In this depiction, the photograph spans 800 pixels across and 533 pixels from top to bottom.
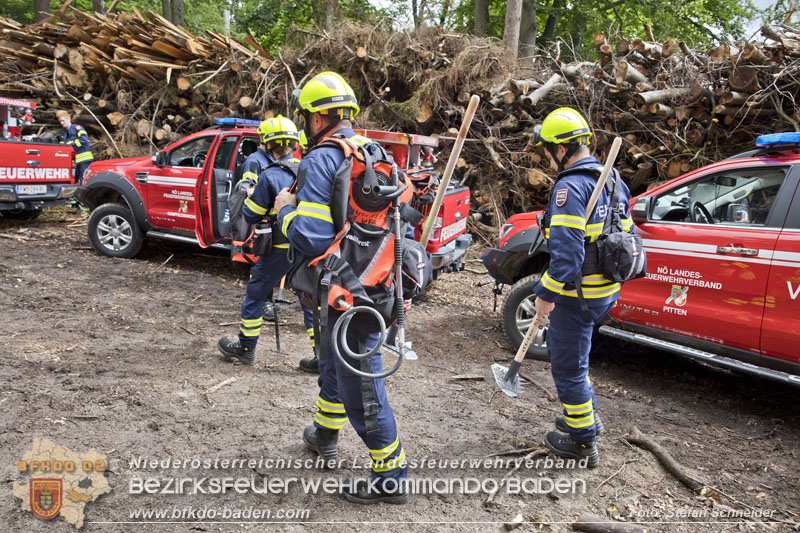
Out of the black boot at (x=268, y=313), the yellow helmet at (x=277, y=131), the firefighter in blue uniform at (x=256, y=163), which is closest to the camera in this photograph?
the yellow helmet at (x=277, y=131)

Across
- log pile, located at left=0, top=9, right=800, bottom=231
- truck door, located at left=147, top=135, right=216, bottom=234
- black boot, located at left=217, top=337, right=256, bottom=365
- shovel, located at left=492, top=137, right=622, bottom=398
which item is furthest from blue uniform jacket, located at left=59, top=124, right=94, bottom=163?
shovel, located at left=492, top=137, right=622, bottom=398

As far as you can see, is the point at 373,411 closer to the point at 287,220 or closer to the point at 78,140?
the point at 287,220

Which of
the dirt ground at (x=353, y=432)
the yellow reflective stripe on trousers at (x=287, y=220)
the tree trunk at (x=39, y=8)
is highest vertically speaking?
the tree trunk at (x=39, y=8)

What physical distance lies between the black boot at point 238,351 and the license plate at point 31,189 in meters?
6.50

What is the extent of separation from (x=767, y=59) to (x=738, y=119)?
0.79 metres

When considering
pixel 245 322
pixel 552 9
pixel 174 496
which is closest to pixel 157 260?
pixel 245 322

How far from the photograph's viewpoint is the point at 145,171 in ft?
26.0

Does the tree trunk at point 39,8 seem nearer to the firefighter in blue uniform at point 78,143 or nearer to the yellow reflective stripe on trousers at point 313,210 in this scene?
the firefighter in blue uniform at point 78,143

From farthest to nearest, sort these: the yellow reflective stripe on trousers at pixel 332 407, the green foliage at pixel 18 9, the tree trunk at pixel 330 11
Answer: the green foliage at pixel 18 9 < the tree trunk at pixel 330 11 < the yellow reflective stripe on trousers at pixel 332 407

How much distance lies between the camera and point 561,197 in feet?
10.9

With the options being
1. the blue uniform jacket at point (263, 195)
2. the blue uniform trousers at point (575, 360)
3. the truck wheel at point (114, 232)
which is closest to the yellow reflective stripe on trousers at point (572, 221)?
the blue uniform trousers at point (575, 360)

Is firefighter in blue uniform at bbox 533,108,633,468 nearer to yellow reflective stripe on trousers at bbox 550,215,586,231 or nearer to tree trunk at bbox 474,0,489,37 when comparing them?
yellow reflective stripe on trousers at bbox 550,215,586,231

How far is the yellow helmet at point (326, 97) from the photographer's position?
299cm

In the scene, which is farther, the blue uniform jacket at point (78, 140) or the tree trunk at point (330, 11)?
the tree trunk at point (330, 11)
